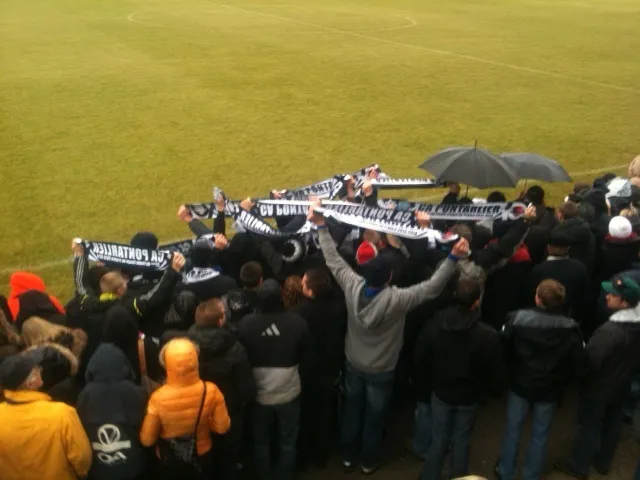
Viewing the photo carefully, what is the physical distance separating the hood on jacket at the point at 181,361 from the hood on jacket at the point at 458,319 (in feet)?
5.13

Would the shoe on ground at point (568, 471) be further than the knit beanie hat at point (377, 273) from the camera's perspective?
Yes

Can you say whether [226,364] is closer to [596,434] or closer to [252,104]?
[596,434]

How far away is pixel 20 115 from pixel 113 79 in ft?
13.1

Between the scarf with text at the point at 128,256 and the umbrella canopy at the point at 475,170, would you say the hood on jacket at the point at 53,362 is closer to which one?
the scarf with text at the point at 128,256

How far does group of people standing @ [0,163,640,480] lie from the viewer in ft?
12.6

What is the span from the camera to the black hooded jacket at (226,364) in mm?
4148

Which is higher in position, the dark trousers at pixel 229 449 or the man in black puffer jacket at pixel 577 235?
the man in black puffer jacket at pixel 577 235

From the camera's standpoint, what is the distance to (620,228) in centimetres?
590

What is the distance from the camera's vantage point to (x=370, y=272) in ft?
14.4

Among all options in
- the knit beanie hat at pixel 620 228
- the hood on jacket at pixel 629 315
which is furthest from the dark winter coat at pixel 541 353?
the knit beanie hat at pixel 620 228

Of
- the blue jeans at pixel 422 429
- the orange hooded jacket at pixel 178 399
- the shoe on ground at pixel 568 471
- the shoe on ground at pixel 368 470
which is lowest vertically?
the shoe on ground at pixel 368 470

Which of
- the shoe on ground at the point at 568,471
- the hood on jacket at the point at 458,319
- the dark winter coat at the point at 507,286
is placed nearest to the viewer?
the hood on jacket at the point at 458,319

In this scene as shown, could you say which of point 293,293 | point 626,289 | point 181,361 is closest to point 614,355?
point 626,289

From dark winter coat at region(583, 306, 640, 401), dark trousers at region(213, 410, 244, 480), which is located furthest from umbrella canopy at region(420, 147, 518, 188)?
dark trousers at region(213, 410, 244, 480)
